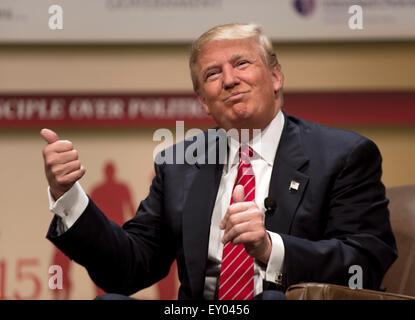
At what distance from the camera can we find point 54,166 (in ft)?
4.75

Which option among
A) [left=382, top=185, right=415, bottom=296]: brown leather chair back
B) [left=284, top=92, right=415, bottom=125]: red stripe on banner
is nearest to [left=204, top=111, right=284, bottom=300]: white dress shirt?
[left=382, top=185, right=415, bottom=296]: brown leather chair back

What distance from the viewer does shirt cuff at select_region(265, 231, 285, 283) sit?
143 cm

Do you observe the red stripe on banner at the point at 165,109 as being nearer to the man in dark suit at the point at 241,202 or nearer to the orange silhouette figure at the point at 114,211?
the orange silhouette figure at the point at 114,211

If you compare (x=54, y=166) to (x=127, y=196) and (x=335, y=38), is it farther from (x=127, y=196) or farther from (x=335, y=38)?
(x=335, y=38)

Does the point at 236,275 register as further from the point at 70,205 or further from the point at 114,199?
the point at 114,199

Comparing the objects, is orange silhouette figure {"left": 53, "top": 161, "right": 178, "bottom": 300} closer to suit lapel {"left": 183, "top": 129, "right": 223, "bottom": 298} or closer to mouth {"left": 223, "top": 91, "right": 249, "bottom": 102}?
suit lapel {"left": 183, "top": 129, "right": 223, "bottom": 298}

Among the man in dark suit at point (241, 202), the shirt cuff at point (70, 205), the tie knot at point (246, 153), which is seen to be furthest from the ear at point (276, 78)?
the shirt cuff at point (70, 205)

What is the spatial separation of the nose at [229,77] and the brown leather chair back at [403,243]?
2.44ft

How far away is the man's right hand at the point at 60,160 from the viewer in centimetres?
144

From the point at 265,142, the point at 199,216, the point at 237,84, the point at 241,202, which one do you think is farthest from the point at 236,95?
the point at 241,202

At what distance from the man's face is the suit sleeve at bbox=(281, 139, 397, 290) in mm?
320

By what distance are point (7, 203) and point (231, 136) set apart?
5.69ft
